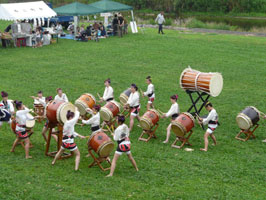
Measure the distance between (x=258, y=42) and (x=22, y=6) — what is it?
60.7 feet

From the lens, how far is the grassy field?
934cm

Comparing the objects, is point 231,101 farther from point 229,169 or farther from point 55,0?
point 55,0

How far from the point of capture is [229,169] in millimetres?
10508

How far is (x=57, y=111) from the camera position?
10.6 m

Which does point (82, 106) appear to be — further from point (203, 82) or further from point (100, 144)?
point (203, 82)

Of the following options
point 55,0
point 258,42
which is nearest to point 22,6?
point 258,42

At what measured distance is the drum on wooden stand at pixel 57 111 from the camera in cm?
1054

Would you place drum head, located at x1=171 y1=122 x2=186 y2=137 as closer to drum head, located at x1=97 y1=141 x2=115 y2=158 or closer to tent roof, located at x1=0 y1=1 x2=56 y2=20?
drum head, located at x1=97 y1=141 x2=115 y2=158

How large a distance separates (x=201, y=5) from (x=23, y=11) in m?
40.5

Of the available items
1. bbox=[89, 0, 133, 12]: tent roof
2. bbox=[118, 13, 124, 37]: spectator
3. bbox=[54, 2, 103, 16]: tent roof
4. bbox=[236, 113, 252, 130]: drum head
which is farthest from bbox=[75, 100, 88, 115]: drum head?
bbox=[89, 0, 133, 12]: tent roof

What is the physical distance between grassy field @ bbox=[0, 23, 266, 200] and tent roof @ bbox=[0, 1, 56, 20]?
7.78ft

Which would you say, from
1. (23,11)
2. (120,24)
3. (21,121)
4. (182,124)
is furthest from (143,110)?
(120,24)

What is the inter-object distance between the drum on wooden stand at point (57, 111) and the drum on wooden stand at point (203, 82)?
4653 millimetres

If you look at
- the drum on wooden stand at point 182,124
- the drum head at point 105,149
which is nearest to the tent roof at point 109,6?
the drum on wooden stand at point 182,124
